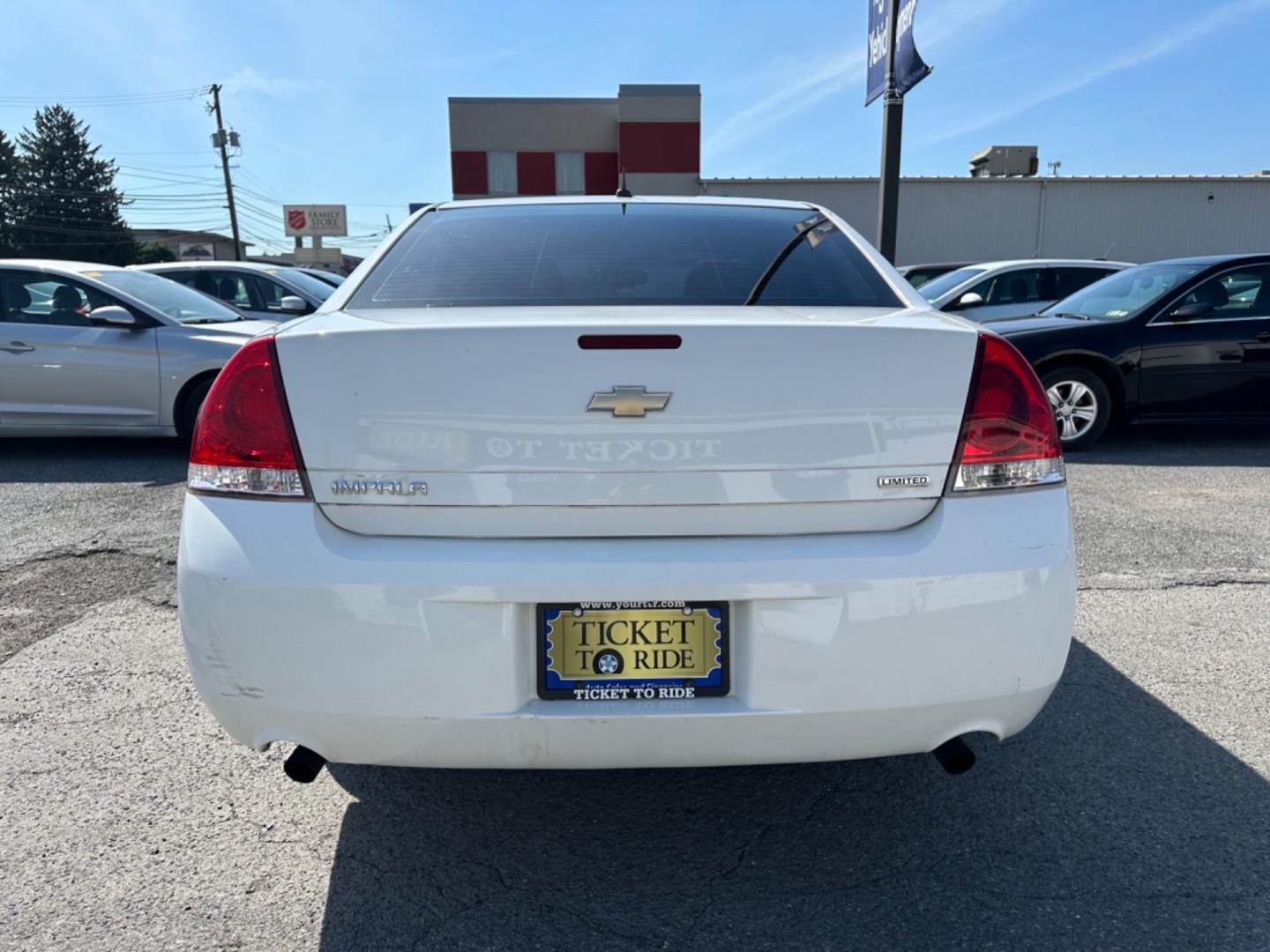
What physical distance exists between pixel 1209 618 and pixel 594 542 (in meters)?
2.89

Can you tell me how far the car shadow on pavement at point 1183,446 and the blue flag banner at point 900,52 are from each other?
11.7 feet

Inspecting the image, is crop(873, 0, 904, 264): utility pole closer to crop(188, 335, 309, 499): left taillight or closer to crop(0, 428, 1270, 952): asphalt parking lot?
crop(0, 428, 1270, 952): asphalt parking lot

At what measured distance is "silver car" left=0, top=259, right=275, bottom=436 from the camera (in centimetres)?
652

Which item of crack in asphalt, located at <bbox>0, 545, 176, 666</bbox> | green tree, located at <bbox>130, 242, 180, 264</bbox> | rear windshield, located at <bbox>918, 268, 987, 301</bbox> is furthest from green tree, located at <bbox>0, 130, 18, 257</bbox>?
crack in asphalt, located at <bbox>0, 545, 176, 666</bbox>

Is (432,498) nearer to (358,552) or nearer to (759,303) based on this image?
Answer: (358,552)

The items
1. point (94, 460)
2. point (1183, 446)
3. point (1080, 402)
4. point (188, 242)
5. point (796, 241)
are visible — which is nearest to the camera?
point (796, 241)

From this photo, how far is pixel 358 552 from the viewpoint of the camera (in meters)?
1.82

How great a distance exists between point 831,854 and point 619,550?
3.07 feet

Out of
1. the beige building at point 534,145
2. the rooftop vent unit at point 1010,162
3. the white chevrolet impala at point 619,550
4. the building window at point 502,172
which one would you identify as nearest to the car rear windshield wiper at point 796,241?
the white chevrolet impala at point 619,550

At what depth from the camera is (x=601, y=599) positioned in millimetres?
1777

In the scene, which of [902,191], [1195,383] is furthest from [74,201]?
[1195,383]

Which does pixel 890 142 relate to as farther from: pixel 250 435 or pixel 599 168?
pixel 599 168

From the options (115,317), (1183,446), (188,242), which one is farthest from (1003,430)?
(188,242)

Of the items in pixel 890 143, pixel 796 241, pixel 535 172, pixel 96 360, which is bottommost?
pixel 96 360
